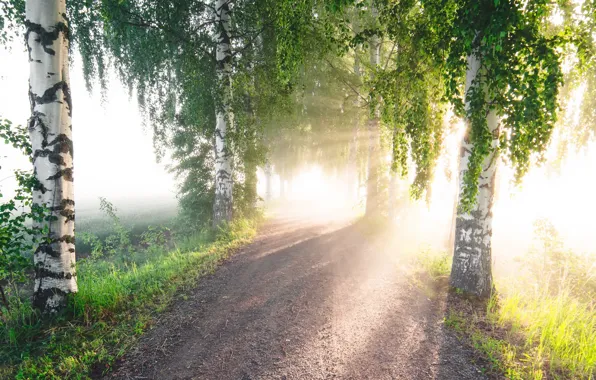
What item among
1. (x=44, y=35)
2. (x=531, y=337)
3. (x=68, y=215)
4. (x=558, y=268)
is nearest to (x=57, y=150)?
(x=68, y=215)

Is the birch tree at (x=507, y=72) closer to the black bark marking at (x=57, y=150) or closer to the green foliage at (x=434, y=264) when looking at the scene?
the green foliage at (x=434, y=264)

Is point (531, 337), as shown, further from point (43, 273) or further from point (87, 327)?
point (43, 273)

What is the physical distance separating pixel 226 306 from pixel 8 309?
10.3ft

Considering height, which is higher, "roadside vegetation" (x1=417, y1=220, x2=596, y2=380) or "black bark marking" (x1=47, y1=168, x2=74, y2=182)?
"black bark marking" (x1=47, y1=168, x2=74, y2=182)

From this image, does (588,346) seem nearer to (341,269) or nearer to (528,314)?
(528,314)

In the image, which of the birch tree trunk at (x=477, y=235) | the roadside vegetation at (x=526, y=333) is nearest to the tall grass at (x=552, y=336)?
the roadside vegetation at (x=526, y=333)

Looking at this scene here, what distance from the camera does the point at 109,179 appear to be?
294ft

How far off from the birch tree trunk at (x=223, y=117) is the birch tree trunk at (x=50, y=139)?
13.6 feet

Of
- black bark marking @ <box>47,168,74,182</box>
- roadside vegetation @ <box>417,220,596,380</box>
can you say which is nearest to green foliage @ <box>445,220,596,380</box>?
roadside vegetation @ <box>417,220,596,380</box>

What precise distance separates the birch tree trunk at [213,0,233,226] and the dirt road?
119 inches

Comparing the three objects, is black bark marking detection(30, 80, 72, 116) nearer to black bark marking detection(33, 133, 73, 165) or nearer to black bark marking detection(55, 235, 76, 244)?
black bark marking detection(33, 133, 73, 165)

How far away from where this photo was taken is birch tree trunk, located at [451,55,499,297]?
4.62m

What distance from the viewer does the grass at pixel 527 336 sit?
3094 mm

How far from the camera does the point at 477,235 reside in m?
4.72
